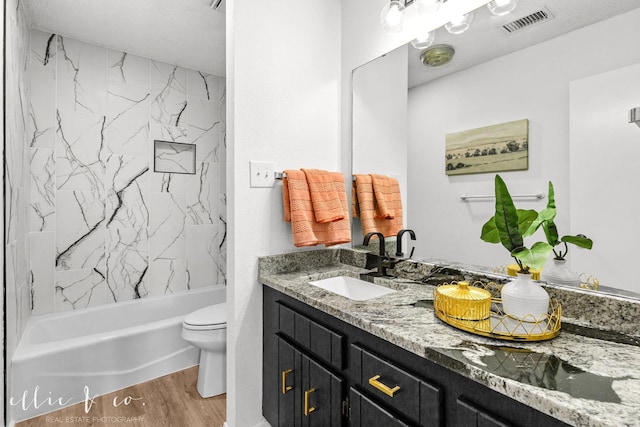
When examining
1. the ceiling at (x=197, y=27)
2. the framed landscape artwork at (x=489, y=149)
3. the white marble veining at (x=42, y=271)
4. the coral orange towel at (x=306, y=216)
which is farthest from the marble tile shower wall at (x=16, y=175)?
the framed landscape artwork at (x=489, y=149)

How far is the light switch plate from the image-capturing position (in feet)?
5.14

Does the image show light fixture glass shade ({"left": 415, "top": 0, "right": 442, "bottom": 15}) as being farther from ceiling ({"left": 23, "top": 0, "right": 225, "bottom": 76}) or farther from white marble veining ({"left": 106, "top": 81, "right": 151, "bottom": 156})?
white marble veining ({"left": 106, "top": 81, "right": 151, "bottom": 156})

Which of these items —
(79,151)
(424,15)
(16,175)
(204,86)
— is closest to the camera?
(424,15)

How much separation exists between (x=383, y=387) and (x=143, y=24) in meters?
2.65

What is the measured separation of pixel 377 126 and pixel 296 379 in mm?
1285

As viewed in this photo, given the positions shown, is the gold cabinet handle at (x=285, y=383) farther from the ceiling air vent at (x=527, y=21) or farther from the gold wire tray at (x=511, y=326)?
the ceiling air vent at (x=527, y=21)

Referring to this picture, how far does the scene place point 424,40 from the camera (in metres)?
1.45

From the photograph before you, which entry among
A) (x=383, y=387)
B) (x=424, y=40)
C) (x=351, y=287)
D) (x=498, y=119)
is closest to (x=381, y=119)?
(x=424, y=40)

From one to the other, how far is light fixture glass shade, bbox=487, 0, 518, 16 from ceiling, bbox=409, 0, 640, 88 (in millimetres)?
15

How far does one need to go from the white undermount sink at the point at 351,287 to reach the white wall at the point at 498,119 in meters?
0.28

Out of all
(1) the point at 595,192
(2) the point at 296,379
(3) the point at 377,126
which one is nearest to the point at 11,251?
(2) the point at 296,379

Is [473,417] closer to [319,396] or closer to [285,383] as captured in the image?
[319,396]

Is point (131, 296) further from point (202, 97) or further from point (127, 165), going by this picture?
point (202, 97)

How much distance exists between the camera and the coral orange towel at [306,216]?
156 centimetres
